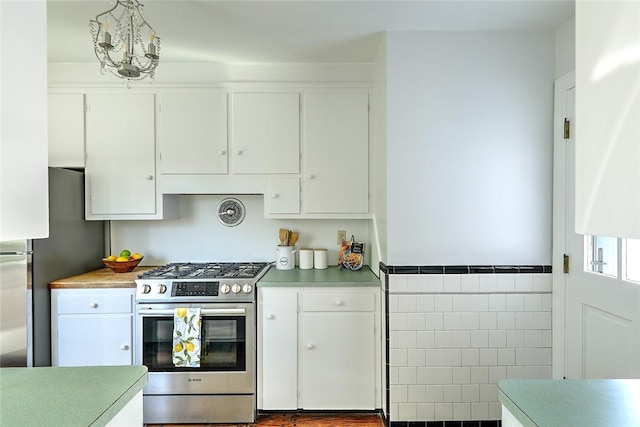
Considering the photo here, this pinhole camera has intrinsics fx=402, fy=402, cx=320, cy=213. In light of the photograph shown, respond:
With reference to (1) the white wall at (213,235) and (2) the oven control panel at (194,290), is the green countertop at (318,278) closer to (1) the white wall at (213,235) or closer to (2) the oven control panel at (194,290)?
(2) the oven control panel at (194,290)

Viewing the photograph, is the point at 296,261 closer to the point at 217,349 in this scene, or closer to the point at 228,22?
the point at 217,349

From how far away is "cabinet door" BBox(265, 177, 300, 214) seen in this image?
114 inches

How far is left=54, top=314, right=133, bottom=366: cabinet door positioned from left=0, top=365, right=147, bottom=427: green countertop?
152 centimetres

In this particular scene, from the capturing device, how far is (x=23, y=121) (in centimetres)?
63

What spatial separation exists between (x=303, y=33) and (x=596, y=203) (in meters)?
2.13

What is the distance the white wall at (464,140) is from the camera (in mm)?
2365

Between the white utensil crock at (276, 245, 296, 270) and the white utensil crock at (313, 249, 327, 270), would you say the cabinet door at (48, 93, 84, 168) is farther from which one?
the white utensil crock at (313, 249, 327, 270)

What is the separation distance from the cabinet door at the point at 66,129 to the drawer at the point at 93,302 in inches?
37.5

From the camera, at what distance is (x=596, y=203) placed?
62cm

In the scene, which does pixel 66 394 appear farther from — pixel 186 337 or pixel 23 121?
pixel 186 337

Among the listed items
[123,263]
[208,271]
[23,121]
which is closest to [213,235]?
[208,271]

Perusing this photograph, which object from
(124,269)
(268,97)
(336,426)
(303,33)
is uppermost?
(303,33)

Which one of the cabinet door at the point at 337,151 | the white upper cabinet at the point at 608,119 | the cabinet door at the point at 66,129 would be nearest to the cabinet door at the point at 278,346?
the cabinet door at the point at 337,151

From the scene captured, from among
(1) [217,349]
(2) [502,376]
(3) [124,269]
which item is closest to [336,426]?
(1) [217,349]
